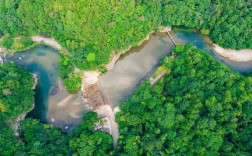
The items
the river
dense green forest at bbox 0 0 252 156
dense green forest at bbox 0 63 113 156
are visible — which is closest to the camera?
dense green forest at bbox 0 0 252 156

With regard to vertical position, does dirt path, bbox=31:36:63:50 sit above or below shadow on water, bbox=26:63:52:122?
above

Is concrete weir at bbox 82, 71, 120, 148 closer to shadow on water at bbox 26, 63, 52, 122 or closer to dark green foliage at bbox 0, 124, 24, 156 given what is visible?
shadow on water at bbox 26, 63, 52, 122

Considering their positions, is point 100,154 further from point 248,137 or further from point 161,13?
point 161,13

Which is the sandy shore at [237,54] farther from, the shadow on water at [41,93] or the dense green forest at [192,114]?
the shadow on water at [41,93]

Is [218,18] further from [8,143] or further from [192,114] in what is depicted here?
[8,143]

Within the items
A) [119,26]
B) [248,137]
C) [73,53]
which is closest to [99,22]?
[119,26]

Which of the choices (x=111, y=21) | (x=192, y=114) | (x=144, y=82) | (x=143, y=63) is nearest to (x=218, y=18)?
(x=143, y=63)

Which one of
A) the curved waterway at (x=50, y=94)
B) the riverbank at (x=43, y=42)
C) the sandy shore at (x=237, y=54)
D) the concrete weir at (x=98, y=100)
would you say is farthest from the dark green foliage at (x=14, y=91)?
the sandy shore at (x=237, y=54)

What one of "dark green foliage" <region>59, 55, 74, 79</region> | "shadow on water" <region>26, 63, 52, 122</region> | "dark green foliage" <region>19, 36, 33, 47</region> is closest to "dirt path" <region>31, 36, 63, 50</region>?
"dark green foliage" <region>19, 36, 33, 47</region>
